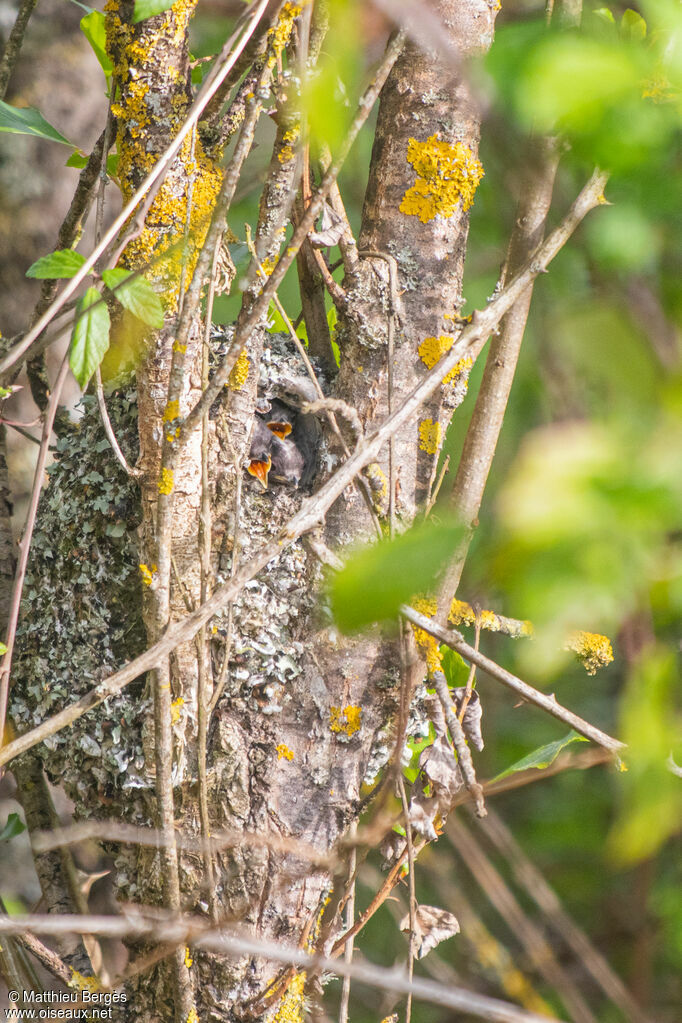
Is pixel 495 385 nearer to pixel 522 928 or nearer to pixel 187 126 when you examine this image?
pixel 187 126

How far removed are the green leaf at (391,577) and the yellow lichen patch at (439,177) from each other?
2.28 ft

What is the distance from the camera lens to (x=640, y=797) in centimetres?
33

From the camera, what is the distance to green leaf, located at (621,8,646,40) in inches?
30.0

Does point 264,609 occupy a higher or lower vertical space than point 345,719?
higher

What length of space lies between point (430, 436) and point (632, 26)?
487 millimetres

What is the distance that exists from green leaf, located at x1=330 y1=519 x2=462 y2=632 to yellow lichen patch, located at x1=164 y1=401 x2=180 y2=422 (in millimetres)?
546

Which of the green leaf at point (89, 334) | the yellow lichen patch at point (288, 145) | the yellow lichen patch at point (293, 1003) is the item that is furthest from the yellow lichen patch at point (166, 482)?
the yellow lichen patch at point (293, 1003)

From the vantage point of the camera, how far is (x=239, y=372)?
2.98 feet

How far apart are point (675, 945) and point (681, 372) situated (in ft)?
5.03

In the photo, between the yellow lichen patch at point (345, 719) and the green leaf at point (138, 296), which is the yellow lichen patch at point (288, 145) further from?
the yellow lichen patch at point (345, 719)

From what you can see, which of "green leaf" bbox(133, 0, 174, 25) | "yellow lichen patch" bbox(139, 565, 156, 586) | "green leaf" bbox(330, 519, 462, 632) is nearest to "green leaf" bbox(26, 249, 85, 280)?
"green leaf" bbox(133, 0, 174, 25)

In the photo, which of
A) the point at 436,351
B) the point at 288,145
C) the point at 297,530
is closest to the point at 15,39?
the point at 288,145

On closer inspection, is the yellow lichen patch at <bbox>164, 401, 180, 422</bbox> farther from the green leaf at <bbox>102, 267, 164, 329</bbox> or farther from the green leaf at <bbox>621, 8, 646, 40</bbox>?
the green leaf at <bbox>621, 8, 646, 40</bbox>

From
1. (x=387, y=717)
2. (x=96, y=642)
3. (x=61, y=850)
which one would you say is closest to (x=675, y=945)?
(x=387, y=717)
